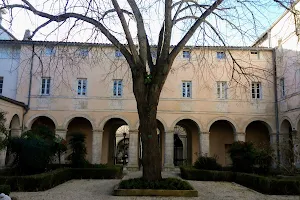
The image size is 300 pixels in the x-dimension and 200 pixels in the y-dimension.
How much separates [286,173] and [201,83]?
10.1 meters

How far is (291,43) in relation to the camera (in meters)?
19.2

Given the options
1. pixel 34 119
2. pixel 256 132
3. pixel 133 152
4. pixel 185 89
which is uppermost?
pixel 185 89

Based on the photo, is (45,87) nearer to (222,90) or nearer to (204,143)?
(204,143)

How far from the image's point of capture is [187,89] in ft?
72.2

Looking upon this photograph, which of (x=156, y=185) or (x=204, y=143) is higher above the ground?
(x=204, y=143)

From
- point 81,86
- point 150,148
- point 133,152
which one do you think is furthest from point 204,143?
point 150,148

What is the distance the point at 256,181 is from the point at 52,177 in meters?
7.08

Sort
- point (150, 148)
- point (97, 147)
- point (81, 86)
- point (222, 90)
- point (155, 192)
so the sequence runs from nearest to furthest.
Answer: point (155, 192) < point (150, 148) < point (97, 147) < point (81, 86) < point (222, 90)

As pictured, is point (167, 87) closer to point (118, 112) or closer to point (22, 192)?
point (118, 112)

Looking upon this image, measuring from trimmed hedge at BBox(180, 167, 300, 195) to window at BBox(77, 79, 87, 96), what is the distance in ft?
32.9

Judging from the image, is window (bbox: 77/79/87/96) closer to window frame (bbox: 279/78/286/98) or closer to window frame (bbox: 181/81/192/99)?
window frame (bbox: 181/81/192/99)

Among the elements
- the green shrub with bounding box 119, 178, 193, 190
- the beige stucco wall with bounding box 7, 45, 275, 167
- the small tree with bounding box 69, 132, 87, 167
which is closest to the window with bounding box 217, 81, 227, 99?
the beige stucco wall with bounding box 7, 45, 275, 167

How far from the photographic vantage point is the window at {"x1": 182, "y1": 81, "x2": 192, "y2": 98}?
2191 cm

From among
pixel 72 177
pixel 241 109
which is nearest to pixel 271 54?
pixel 241 109
